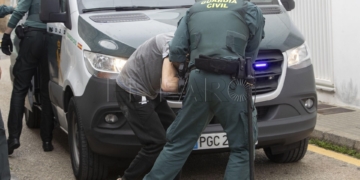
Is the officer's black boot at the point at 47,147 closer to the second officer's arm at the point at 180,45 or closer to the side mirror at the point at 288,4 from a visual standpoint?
the side mirror at the point at 288,4

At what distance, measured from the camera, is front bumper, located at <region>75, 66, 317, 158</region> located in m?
5.18

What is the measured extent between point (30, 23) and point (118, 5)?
1.11 meters

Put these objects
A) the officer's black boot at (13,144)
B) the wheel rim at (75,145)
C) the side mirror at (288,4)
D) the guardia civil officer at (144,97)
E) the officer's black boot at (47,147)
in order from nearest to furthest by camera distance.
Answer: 1. the guardia civil officer at (144,97)
2. the wheel rim at (75,145)
3. the side mirror at (288,4)
4. the officer's black boot at (13,144)
5. the officer's black boot at (47,147)

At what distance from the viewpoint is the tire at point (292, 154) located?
19.9 feet

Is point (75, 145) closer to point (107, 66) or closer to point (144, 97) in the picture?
point (107, 66)

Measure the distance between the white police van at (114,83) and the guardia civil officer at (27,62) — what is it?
63 cm

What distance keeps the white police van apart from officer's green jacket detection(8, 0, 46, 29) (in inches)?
25.8

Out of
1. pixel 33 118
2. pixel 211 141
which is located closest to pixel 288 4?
pixel 211 141

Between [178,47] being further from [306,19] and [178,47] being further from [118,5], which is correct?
[306,19]

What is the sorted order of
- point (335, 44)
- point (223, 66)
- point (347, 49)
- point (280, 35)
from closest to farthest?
point (223, 66) < point (280, 35) < point (347, 49) < point (335, 44)

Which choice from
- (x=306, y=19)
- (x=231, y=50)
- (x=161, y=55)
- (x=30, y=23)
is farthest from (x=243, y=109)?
Answer: (x=306, y=19)

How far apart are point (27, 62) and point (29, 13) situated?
50 centimetres

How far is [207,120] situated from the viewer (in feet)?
14.7

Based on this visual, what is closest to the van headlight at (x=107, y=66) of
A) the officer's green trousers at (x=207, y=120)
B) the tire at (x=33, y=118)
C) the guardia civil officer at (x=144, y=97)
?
the guardia civil officer at (x=144, y=97)
